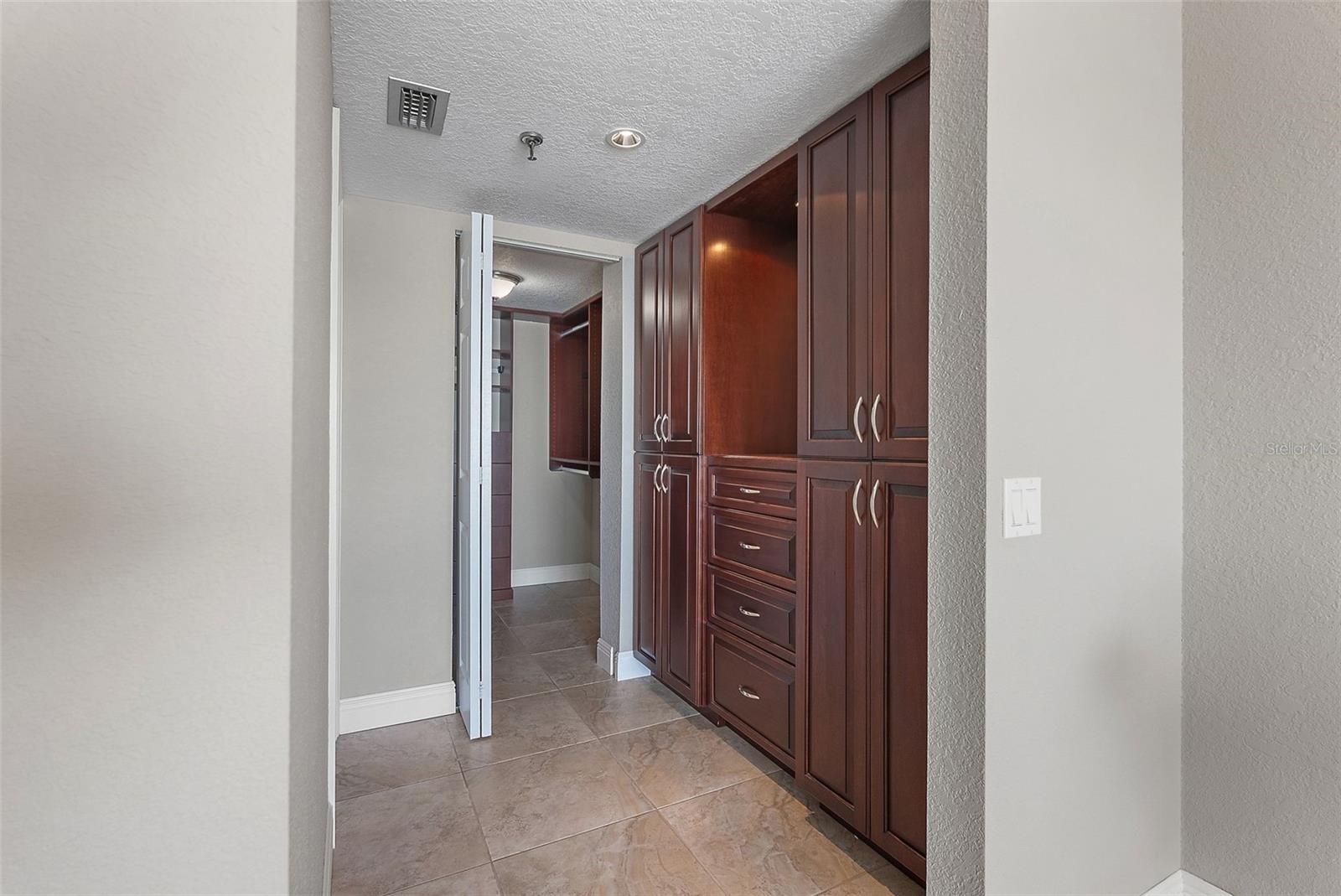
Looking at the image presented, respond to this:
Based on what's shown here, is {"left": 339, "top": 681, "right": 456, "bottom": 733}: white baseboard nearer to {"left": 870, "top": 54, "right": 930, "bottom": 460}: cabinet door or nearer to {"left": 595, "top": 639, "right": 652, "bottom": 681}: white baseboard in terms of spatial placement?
{"left": 595, "top": 639, "right": 652, "bottom": 681}: white baseboard

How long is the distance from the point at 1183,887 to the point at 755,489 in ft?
5.25

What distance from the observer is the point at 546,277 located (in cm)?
423

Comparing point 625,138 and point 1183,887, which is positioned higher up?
point 625,138

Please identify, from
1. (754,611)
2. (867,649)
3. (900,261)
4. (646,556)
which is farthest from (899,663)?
(646,556)

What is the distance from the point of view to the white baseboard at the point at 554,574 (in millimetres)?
5504

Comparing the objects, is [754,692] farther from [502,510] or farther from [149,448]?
[502,510]

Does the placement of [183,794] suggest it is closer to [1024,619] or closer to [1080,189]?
[1024,619]

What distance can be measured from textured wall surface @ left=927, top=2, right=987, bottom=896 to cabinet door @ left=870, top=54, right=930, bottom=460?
0.31 metres

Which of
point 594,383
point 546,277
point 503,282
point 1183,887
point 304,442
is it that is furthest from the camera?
point 594,383

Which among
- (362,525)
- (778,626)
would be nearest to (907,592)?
(778,626)

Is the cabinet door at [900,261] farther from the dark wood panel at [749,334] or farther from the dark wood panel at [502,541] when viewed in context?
the dark wood panel at [502,541]

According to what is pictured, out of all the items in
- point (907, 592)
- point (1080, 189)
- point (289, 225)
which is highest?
point (1080, 189)

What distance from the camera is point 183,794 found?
570 mm

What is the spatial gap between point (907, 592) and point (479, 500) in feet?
5.72
